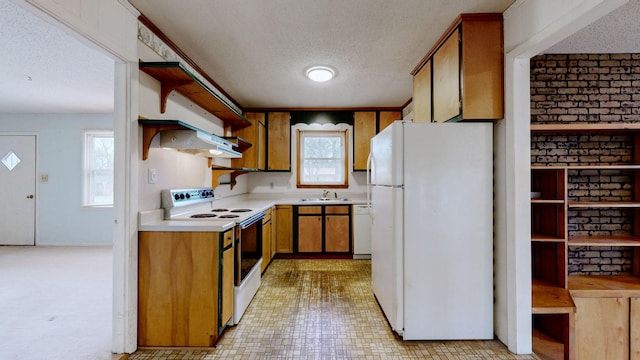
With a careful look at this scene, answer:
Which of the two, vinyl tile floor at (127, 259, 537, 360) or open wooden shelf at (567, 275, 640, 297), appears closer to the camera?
vinyl tile floor at (127, 259, 537, 360)

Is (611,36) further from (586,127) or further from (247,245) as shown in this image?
(247,245)

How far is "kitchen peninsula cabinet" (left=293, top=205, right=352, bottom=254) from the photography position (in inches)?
173

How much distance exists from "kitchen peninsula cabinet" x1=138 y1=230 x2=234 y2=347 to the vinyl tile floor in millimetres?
117

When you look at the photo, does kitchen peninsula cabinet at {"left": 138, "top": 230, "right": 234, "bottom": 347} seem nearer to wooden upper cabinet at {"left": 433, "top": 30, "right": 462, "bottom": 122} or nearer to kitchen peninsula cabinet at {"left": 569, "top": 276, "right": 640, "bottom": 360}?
wooden upper cabinet at {"left": 433, "top": 30, "right": 462, "bottom": 122}

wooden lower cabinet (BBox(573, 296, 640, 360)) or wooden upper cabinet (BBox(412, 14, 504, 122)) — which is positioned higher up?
wooden upper cabinet (BBox(412, 14, 504, 122))

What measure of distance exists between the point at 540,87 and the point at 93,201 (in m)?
6.54

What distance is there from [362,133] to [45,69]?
3.97 meters

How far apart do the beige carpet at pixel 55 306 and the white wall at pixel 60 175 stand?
636mm

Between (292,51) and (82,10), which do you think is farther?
(292,51)

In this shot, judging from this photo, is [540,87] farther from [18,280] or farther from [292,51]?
[18,280]

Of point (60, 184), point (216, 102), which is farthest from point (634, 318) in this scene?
point (60, 184)

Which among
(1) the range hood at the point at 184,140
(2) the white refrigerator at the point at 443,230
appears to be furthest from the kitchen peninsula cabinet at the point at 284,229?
→ (2) the white refrigerator at the point at 443,230

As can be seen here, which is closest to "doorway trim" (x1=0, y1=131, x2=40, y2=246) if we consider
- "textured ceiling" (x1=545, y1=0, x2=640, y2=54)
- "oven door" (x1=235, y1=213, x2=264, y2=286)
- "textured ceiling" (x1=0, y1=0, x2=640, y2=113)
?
"textured ceiling" (x1=0, y1=0, x2=640, y2=113)

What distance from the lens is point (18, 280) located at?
3336 mm
